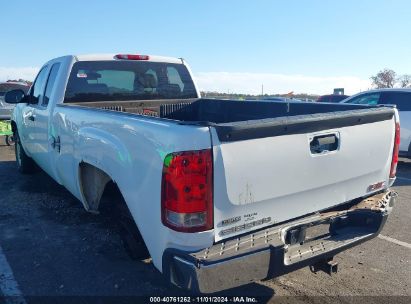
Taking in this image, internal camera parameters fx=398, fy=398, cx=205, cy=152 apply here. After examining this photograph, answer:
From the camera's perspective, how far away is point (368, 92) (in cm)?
987

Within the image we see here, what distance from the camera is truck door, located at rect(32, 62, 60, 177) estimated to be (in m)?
4.73

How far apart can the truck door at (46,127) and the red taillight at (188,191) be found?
100 inches

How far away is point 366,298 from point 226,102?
285 cm

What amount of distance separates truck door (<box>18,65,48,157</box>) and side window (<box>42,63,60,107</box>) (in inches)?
9.4

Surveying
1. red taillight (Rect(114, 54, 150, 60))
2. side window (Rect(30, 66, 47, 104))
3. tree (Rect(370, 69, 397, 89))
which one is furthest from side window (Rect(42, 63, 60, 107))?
tree (Rect(370, 69, 397, 89))

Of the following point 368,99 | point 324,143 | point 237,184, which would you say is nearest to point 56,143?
point 237,184

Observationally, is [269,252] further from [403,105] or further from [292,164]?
[403,105]

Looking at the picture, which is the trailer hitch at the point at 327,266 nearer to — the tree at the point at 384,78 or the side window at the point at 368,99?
the side window at the point at 368,99

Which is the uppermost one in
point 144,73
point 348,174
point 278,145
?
point 144,73

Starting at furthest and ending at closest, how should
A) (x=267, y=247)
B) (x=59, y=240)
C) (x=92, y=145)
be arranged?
1. (x=59, y=240)
2. (x=92, y=145)
3. (x=267, y=247)

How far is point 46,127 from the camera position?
4.87 metres

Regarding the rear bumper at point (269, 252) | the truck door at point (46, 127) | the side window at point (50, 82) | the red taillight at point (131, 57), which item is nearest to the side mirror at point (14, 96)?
the truck door at point (46, 127)

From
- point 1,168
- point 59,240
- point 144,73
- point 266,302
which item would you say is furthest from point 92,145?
point 1,168

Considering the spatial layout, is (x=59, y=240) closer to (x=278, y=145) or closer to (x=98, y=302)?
(x=98, y=302)
